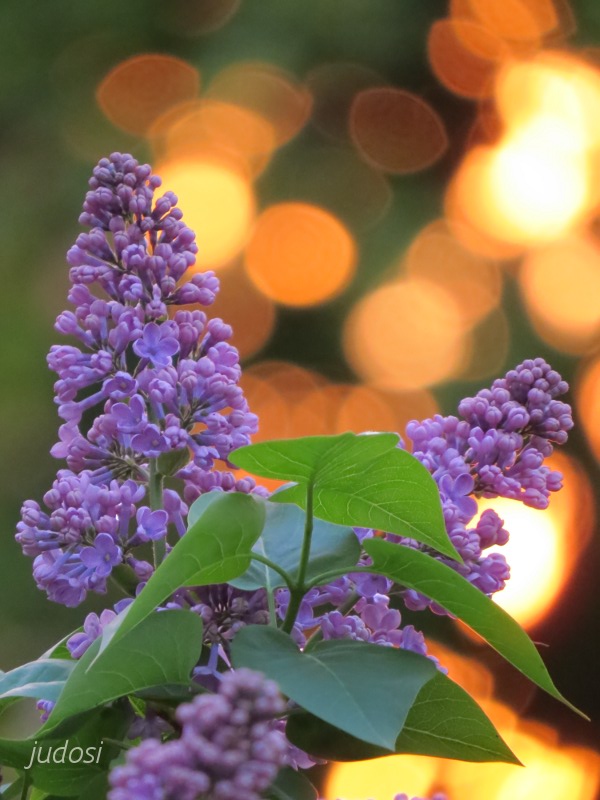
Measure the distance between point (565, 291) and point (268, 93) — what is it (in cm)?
73

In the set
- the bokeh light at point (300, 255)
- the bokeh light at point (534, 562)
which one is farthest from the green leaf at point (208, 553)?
the bokeh light at point (300, 255)

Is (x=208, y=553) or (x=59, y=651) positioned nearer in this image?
(x=208, y=553)

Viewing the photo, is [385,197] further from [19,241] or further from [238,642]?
[238,642]

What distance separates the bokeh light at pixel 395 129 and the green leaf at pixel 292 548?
2.04m

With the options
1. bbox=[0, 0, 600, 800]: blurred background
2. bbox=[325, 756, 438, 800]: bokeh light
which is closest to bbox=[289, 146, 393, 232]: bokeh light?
bbox=[0, 0, 600, 800]: blurred background

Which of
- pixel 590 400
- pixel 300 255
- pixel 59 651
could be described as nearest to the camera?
pixel 59 651

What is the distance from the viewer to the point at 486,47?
2.56 metres

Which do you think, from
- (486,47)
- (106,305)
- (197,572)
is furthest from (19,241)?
(197,572)

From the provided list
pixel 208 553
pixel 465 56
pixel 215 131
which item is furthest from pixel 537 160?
pixel 208 553

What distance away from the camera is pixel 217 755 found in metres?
0.24

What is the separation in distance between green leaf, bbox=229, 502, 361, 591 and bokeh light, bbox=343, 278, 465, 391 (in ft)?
5.22

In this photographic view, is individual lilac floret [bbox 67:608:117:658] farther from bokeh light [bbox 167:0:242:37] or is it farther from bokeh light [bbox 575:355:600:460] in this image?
bokeh light [bbox 167:0:242:37]

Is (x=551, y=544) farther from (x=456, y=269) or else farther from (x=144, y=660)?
(x=144, y=660)

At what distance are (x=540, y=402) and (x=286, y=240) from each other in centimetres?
197
